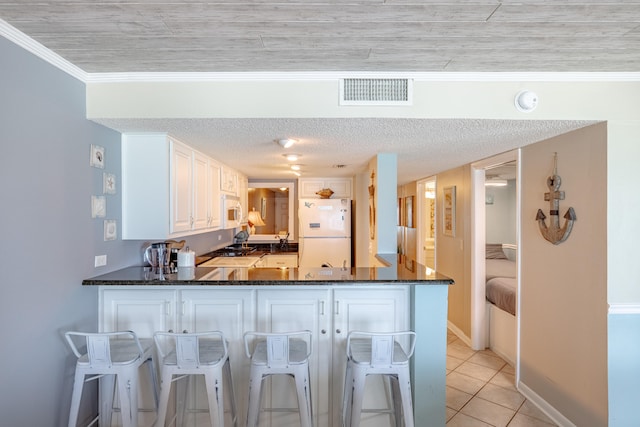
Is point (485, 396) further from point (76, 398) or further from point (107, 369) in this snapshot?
point (76, 398)

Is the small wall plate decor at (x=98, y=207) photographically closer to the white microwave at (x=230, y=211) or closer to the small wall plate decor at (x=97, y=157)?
the small wall plate decor at (x=97, y=157)

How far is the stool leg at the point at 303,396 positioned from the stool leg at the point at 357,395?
0.24m

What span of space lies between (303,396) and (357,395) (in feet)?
0.96

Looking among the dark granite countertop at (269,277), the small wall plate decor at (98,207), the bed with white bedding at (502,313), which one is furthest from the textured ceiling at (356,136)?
the bed with white bedding at (502,313)

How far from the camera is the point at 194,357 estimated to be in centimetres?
177

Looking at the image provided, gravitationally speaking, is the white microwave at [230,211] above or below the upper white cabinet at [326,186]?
below

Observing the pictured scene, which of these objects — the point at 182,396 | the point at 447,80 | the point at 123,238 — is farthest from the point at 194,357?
the point at 447,80

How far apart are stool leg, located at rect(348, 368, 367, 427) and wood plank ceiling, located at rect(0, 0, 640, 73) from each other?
1.74 meters

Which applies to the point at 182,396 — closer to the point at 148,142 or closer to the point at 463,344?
the point at 148,142

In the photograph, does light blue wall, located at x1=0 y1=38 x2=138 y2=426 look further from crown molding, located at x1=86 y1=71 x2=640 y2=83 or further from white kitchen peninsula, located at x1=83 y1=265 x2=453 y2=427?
crown molding, located at x1=86 y1=71 x2=640 y2=83

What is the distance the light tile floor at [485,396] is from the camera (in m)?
2.41

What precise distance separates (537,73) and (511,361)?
278 cm

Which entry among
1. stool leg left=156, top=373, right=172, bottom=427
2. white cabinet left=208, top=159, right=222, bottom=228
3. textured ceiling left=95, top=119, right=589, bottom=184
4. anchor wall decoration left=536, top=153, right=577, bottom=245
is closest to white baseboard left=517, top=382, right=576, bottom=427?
anchor wall decoration left=536, top=153, right=577, bottom=245

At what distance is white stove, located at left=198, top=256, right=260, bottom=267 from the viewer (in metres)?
3.58
